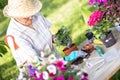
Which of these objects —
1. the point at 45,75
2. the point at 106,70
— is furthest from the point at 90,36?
the point at 45,75

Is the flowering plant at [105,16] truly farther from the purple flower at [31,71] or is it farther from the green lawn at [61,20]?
the green lawn at [61,20]

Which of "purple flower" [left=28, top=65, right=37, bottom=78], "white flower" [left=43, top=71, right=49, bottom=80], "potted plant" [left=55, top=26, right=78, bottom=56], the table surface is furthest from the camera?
"potted plant" [left=55, top=26, right=78, bottom=56]

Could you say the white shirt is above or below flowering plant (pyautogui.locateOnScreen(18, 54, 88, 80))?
above

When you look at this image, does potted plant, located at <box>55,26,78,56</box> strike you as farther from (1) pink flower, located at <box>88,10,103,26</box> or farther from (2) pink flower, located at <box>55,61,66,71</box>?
(2) pink flower, located at <box>55,61,66,71</box>

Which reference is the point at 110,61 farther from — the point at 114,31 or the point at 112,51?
the point at 114,31

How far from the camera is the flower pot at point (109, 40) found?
13.4 ft

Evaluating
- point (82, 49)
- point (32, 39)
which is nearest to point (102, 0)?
point (82, 49)

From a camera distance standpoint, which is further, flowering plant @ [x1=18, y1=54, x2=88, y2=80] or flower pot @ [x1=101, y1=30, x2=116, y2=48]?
flower pot @ [x1=101, y1=30, x2=116, y2=48]

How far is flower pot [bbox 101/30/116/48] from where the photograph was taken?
409cm

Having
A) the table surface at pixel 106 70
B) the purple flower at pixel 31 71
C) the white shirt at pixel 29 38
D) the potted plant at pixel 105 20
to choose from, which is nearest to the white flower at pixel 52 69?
the purple flower at pixel 31 71

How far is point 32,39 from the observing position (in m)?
4.08

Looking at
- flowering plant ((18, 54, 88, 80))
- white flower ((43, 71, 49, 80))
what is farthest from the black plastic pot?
white flower ((43, 71, 49, 80))

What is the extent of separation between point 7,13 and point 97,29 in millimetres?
958

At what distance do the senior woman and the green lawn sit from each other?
2.36 m
